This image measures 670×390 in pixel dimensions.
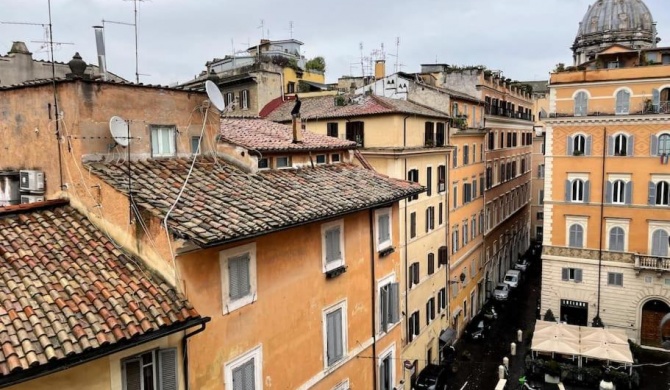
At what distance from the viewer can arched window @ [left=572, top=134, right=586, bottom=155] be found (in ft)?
116

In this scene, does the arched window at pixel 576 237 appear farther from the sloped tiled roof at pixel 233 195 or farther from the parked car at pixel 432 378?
the sloped tiled roof at pixel 233 195

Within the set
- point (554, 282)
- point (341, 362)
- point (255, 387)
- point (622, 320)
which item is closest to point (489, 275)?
point (554, 282)

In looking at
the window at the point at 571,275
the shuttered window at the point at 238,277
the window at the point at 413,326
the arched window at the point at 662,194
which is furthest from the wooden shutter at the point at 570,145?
the shuttered window at the point at 238,277

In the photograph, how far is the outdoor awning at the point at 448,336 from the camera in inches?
1304

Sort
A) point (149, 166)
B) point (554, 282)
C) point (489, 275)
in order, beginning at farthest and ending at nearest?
point (489, 275)
point (554, 282)
point (149, 166)

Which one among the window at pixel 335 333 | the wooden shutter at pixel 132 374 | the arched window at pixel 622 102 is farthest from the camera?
the arched window at pixel 622 102

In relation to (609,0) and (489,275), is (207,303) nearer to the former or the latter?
(489,275)

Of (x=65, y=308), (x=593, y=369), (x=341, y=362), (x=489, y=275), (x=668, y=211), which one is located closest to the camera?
(x=65, y=308)

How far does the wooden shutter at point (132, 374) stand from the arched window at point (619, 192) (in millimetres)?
34004

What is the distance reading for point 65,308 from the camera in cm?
808

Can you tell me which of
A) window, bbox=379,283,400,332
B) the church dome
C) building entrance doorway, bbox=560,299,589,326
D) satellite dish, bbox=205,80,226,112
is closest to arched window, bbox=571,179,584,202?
building entrance doorway, bbox=560,299,589,326

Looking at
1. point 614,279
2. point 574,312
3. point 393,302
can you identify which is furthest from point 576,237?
point 393,302

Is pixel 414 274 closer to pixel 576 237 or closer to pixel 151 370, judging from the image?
pixel 576 237

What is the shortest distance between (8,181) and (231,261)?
5.75 m
